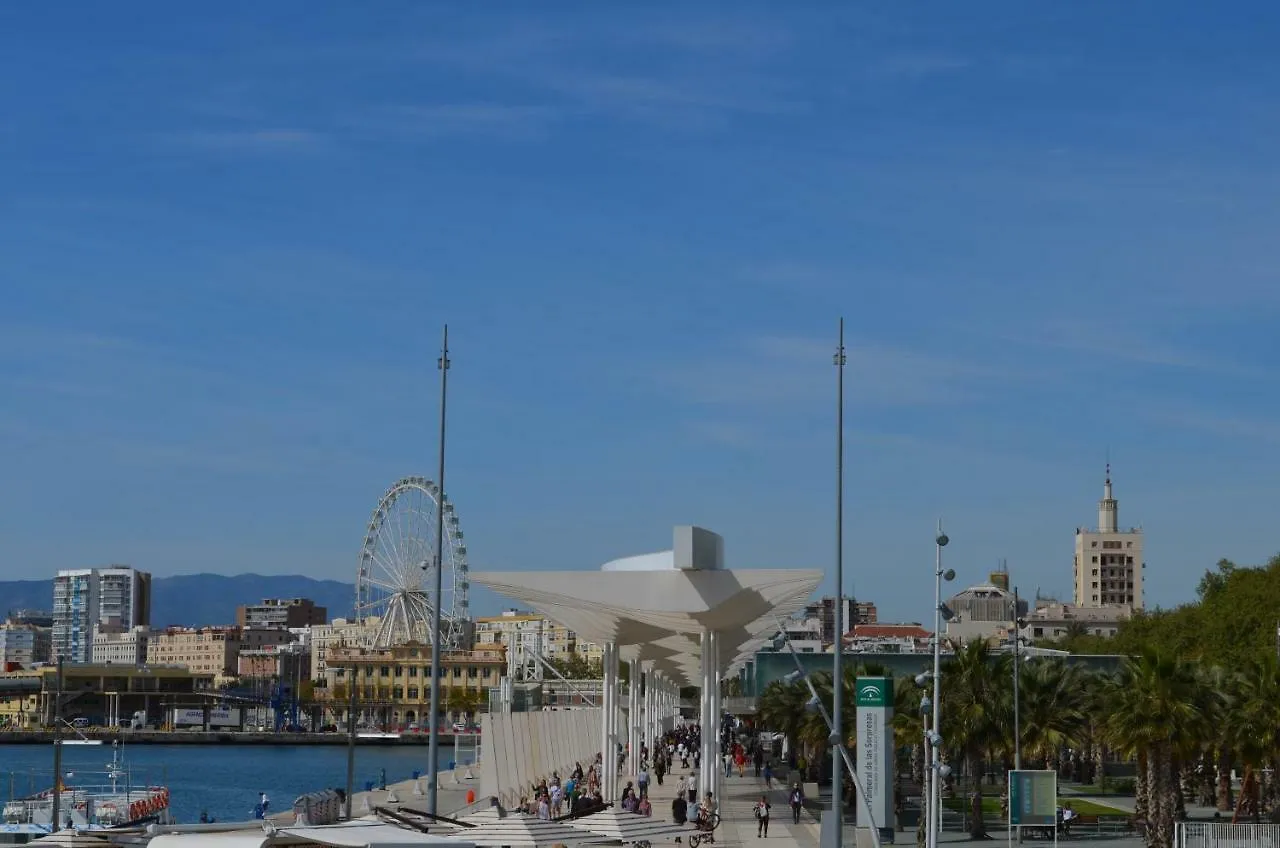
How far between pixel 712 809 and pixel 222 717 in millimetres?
148944

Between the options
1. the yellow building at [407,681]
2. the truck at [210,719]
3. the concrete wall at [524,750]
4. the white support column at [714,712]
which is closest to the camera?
the white support column at [714,712]

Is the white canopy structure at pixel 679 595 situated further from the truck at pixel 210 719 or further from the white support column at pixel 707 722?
the truck at pixel 210 719

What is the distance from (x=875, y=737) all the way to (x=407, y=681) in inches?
5811

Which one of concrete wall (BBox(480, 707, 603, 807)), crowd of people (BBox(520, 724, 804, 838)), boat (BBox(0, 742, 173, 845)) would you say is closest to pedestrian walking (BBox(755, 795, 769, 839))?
crowd of people (BBox(520, 724, 804, 838))

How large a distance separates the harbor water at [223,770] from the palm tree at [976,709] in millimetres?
40162

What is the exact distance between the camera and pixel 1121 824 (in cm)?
4544

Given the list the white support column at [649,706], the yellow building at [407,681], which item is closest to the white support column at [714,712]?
the white support column at [649,706]

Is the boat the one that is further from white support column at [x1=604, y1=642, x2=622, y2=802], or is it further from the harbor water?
white support column at [x1=604, y1=642, x2=622, y2=802]

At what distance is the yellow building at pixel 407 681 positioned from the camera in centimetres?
17825

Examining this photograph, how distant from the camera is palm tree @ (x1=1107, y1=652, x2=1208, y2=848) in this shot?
129ft

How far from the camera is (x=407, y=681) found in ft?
591

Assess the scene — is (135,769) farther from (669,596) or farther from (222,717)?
(669,596)

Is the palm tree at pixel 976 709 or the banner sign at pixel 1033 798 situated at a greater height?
the palm tree at pixel 976 709

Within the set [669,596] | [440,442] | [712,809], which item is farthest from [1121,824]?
[440,442]
